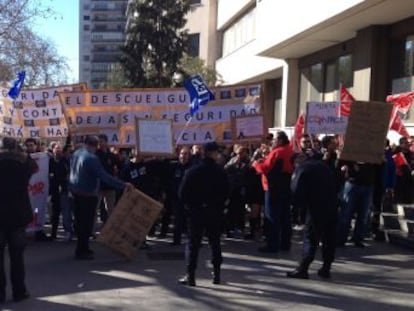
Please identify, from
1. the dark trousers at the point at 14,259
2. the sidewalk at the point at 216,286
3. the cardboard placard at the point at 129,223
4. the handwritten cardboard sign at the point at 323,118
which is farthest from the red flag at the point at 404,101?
the dark trousers at the point at 14,259

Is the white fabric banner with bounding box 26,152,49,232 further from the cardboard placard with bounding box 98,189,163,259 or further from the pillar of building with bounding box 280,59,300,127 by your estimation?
the pillar of building with bounding box 280,59,300,127

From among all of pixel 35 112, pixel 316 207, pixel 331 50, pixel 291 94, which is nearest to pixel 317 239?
pixel 316 207

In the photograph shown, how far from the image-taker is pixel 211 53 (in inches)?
1668

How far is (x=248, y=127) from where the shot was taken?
487 inches

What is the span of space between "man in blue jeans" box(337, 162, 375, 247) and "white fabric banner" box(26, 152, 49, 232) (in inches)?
197

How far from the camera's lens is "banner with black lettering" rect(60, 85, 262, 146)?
12.9m

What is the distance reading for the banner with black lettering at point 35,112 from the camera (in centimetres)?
1415

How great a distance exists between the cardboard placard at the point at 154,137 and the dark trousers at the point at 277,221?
77.6 inches

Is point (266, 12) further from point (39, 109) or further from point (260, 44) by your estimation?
point (39, 109)

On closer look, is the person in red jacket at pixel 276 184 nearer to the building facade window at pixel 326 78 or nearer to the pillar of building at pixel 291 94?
the building facade window at pixel 326 78

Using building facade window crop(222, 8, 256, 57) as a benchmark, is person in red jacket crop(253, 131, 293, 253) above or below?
below

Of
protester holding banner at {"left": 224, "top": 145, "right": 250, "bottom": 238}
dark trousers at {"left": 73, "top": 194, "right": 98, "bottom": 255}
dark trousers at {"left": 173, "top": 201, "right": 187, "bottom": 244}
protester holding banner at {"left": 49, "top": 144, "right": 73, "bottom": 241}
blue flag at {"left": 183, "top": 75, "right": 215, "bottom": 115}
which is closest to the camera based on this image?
dark trousers at {"left": 73, "top": 194, "right": 98, "bottom": 255}

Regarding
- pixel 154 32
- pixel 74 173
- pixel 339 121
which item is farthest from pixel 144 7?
pixel 74 173

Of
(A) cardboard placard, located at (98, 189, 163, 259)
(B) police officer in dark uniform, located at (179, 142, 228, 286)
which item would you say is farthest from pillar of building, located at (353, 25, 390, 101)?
(B) police officer in dark uniform, located at (179, 142, 228, 286)
